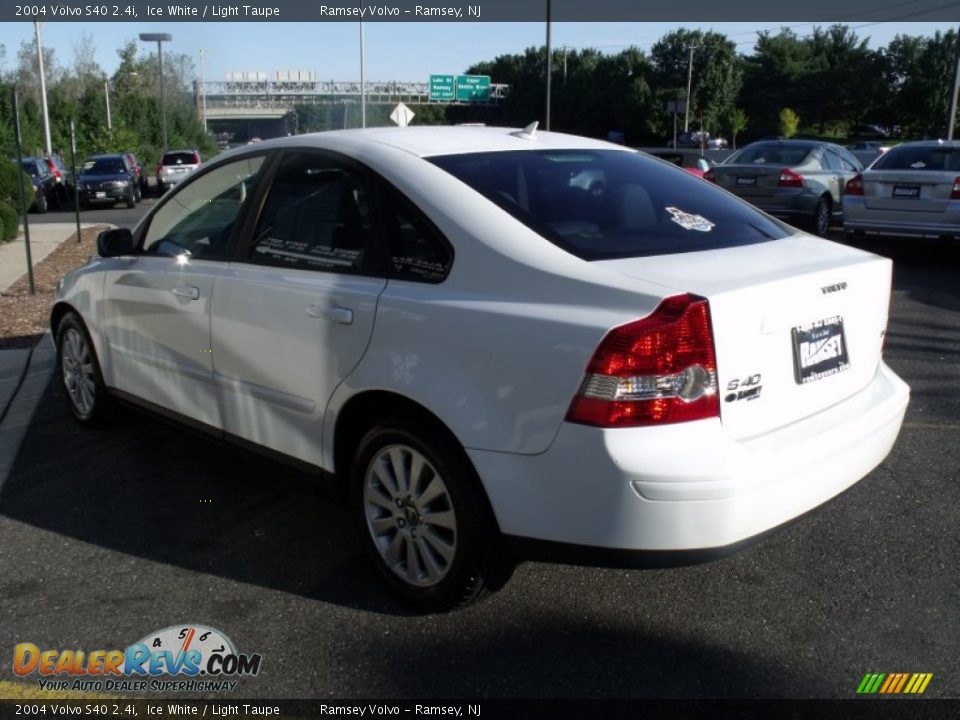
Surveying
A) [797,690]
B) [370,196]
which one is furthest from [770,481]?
[370,196]

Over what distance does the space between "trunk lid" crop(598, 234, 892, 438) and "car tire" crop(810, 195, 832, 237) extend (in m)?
11.3

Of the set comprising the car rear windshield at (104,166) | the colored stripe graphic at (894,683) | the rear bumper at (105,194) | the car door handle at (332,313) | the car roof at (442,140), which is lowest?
the rear bumper at (105,194)

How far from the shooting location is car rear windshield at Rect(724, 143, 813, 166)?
14.8 meters

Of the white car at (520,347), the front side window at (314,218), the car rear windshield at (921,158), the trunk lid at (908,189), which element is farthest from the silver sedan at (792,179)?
the front side window at (314,218)

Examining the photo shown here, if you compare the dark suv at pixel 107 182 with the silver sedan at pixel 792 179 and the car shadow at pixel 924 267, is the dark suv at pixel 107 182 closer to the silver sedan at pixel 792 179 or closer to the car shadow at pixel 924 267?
the silver sedan at pixel 792 179

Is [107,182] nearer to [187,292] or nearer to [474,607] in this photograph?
[187,292]

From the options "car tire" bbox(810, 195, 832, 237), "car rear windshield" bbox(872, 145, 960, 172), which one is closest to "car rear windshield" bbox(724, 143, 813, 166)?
"car tire" bbox(810, 195, 832, 237)

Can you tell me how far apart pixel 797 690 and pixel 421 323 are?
1.66 m

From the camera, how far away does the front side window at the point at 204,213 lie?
4395 millimetres

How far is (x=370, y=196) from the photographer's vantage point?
372 cm

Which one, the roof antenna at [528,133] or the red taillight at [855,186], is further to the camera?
the red taillight at [855,186]

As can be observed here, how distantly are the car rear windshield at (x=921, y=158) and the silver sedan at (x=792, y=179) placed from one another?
135 cm

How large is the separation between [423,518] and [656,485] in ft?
3.13

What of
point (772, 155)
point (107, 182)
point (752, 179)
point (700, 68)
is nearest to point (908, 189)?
point (752, 179)
